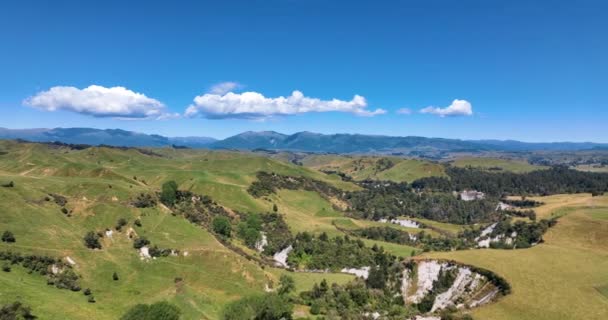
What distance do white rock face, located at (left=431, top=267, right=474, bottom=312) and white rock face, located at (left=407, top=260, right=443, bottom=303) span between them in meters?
6.11

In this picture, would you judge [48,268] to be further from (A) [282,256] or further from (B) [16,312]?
(A) [282,256]

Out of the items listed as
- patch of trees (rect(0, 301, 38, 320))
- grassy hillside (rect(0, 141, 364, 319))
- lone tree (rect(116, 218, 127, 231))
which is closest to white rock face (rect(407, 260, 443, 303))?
grassy hillside (rect(0, 141, 364, 319))

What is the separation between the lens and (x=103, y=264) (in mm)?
116875

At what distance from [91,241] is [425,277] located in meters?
110

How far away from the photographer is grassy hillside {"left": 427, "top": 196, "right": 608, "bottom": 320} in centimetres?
10112

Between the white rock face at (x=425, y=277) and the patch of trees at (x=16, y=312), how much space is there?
109437mm

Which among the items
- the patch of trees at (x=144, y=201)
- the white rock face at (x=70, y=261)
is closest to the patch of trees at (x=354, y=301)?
the white rock face at (x=70, y=261)

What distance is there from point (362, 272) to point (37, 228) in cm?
12067

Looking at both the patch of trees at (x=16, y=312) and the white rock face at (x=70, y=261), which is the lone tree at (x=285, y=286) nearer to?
the white rock face at (x=70, y=261)

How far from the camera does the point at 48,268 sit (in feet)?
345

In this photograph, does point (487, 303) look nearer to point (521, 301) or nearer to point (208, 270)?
point (521, 301)

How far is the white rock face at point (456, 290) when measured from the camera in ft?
421

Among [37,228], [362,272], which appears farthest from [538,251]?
[37,228]

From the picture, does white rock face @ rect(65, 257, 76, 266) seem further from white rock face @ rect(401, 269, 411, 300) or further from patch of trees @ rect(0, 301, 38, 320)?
white rock face @ rect(401, 269, 411, 300)
